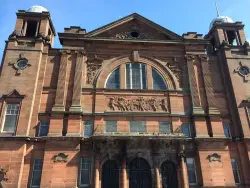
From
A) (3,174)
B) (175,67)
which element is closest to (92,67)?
(175,67)

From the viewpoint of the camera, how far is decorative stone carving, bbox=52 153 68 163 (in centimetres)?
2045

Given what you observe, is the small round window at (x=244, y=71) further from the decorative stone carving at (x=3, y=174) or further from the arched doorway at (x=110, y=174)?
the decorative stone carving at (x=3, y=174)

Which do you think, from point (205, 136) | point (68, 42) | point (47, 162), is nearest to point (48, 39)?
point (68, 42)

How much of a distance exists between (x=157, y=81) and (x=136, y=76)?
2.13 metres

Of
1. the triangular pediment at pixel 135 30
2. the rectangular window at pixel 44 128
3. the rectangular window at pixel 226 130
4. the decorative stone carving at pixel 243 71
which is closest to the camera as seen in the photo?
the rectangular window at pixel 44 128

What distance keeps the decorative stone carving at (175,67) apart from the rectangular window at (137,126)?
20.6 ft

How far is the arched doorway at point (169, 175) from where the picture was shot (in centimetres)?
2097

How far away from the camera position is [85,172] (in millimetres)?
20812

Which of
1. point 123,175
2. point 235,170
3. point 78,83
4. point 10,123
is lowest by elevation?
point 123,175

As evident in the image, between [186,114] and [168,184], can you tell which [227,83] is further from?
[168,184]

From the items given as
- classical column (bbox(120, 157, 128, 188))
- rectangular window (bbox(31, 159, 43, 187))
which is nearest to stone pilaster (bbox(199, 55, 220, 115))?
classical column (bbox(120, 157, 128, 188))

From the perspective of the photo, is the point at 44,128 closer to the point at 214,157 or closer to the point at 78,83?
the point at 78,83

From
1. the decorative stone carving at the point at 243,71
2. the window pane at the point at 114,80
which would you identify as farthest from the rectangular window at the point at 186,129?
the decorative stone carving at the point at 243,71

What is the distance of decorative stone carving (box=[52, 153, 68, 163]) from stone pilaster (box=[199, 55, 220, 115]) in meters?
13.2
